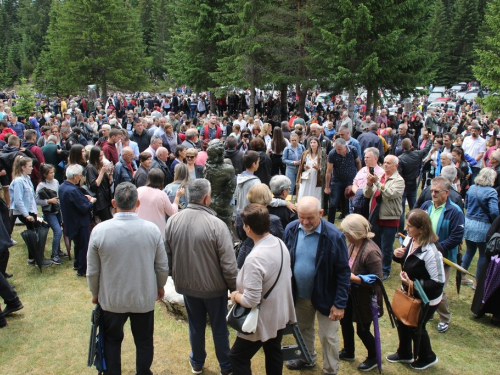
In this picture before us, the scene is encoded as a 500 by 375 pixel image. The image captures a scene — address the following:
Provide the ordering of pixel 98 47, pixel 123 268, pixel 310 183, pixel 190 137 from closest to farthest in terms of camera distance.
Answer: pixel 123 268, pixel 310 183, pixel 190 137, pixel 98 47

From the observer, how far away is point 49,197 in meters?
6.95

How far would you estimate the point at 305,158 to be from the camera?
812cm

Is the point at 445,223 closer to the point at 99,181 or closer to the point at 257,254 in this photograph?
the point at 257,254

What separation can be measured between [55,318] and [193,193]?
2.89 m

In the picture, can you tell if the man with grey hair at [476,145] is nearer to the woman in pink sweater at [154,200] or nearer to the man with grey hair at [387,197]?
the man with grey hair at [387,197]

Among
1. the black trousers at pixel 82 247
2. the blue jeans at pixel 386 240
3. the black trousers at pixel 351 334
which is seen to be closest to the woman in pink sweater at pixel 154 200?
the black trousers at pixel 82 247

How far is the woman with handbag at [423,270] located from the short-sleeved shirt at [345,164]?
11.3 ft

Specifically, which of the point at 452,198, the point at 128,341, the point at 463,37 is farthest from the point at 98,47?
the point at 463,37

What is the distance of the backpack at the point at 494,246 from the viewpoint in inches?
204

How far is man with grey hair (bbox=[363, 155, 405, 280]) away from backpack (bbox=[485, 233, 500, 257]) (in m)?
1.26

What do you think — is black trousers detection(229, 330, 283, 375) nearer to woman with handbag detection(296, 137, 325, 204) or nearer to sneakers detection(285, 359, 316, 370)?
sneakers detection(285, 359, 316, 370)

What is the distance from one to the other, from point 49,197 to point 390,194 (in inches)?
209

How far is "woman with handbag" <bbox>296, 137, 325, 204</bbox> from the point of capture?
26.2 ft

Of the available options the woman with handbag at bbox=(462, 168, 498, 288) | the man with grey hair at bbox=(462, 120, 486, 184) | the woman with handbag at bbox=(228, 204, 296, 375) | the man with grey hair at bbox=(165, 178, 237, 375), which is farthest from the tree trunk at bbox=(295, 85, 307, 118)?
the woman with handbag at bbox=(228, 204, 296, 375)
